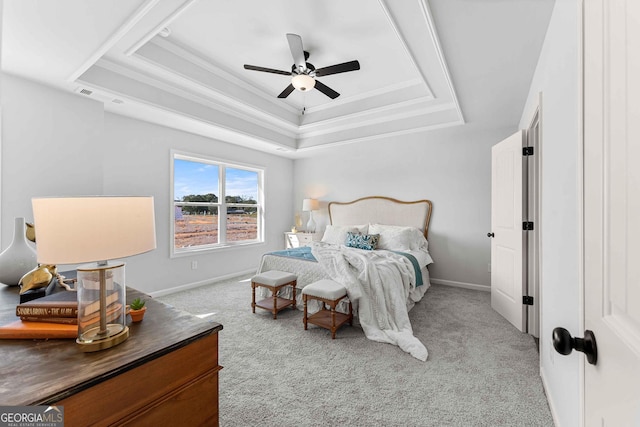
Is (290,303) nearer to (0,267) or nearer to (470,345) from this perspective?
(470,345)

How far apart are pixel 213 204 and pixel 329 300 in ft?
9.79

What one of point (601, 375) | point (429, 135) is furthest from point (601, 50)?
point (429, 135)

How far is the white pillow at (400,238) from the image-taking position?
13.5 ft

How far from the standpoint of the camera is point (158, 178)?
3.83 metres

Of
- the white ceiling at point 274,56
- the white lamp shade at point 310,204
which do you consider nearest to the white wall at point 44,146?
the white ceiling at point 274,56

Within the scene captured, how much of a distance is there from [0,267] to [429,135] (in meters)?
4.79

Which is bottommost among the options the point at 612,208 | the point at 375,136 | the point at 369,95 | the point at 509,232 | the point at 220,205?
the point at 509,232

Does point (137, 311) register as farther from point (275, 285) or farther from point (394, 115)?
point (394, 115)

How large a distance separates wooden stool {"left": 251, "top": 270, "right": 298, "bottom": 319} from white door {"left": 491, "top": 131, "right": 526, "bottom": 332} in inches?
91.6

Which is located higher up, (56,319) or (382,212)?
(382,212)

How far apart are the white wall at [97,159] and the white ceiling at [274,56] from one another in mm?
209

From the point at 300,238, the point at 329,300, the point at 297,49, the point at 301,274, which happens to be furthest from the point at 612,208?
the point at 300,238

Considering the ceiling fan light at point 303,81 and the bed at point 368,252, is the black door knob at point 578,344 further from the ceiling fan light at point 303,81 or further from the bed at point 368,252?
the ceiling fan light at point 303,81

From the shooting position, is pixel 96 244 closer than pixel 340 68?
Yes
